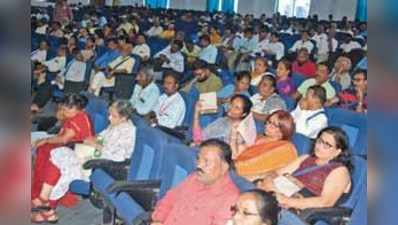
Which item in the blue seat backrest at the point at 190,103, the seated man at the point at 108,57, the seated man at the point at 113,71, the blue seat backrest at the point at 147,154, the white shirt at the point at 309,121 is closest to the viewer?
the blue seat backrest at the point at 147,154

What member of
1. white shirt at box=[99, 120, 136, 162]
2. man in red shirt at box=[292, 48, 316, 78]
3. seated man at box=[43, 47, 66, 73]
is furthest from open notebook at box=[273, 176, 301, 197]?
seated man at box=[43, 47, 66, 73]

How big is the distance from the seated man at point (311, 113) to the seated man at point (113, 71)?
1.97 metres

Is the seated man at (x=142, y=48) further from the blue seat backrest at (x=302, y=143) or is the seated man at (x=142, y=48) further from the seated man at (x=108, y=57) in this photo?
the blue seat backrest at (x=302, y=143)

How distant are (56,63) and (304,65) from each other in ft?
7.35

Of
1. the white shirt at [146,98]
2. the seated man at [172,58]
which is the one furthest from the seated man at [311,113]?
the seated man at [172,58]

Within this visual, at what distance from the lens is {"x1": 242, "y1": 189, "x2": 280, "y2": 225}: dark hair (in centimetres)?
179

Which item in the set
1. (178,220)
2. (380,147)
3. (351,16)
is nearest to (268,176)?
(178,220)

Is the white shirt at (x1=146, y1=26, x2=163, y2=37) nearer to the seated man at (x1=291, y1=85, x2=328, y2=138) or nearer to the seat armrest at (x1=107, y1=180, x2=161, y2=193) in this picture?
the seated man at (x1=291, y1=85, x2=328, y2=138)

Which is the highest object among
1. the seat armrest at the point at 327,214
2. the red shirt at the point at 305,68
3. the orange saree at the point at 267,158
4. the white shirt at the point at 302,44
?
the white shirt at the point at 302,44

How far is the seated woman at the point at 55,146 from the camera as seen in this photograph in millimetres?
2918

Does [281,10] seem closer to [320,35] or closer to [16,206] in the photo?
[320,35]

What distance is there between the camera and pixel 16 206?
624mm

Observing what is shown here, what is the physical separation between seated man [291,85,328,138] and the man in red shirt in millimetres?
1699

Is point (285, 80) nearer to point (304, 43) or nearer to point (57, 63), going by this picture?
point (57, 63)
